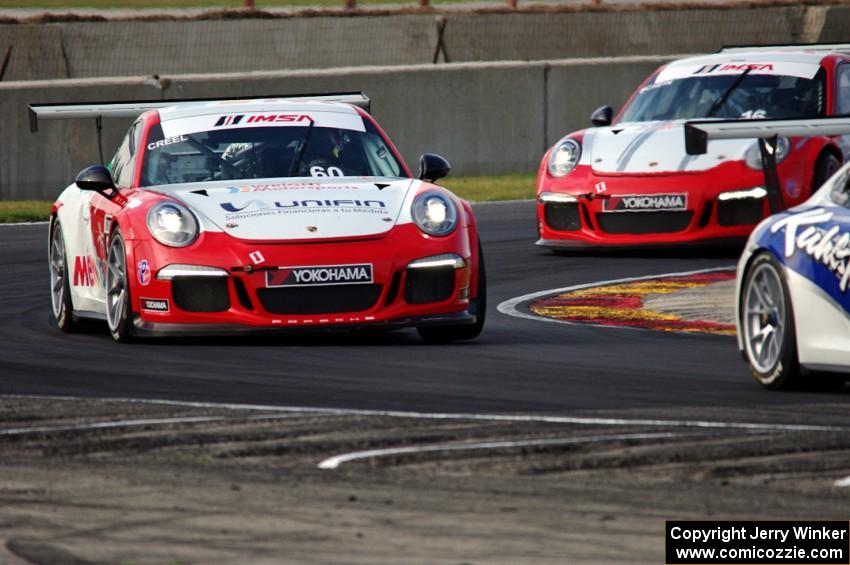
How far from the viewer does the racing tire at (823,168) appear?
15688mm

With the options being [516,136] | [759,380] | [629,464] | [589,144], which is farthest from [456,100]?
[629,464]

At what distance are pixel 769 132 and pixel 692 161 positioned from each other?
→ 534cm

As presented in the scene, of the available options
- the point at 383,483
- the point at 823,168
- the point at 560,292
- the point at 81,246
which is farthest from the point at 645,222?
the point at 383,483

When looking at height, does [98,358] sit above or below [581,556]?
below

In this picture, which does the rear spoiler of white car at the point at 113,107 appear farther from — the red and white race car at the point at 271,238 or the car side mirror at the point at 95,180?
the car side mirror at the point at 95,180

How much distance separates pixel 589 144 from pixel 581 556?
433 inches

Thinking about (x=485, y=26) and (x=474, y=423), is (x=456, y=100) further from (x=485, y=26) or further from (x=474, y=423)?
(x=474, y=423)

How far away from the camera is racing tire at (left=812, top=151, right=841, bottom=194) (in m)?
15.7

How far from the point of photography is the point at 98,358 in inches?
403

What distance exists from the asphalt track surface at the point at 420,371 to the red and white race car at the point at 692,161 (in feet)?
10.1

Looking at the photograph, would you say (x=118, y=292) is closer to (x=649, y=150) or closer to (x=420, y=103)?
(x=649, y=150)

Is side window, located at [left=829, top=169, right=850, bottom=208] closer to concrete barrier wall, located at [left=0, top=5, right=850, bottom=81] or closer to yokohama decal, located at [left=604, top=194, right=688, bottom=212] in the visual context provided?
yokohama decal, located at [left=604, top=194, right=688, bottom=212]
